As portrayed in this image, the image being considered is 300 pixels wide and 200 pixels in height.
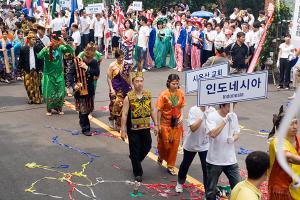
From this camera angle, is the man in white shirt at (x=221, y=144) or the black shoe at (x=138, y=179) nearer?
the man in white shirt at (x=221, y=144)

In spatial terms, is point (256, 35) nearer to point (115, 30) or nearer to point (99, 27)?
point (115, 30)

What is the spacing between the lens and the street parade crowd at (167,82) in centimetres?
560

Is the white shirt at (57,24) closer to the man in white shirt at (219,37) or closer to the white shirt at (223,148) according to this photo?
the man in white shirt at (219,37)

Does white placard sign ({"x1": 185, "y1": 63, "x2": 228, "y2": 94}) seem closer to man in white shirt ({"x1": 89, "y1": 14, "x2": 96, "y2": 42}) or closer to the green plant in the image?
the green plant

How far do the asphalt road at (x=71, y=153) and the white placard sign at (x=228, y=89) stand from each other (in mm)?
1924

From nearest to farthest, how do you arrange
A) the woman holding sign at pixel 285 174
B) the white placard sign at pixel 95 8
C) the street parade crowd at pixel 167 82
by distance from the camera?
the woman holding sign at pixel 285 174 → the street parade crowd at pixel 167 82 → the white placard sign at pixel 95 8

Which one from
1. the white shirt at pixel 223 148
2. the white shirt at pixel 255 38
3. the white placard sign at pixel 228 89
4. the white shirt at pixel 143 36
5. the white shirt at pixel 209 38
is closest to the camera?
the white placard sign at pixel 228 89

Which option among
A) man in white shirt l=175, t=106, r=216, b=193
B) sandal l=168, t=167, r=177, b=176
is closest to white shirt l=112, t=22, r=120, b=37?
sandal l=168, t=167, r=177, b=176

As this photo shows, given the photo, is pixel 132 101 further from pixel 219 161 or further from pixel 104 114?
pixel 104 114

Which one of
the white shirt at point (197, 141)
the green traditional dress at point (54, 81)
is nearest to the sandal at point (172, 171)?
the white shirt at point (197, 141)

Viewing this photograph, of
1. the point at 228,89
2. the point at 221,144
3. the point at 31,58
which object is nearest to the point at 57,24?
the point at 31,58

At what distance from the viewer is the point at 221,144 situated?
5840 mm

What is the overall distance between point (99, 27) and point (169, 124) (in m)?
13.8

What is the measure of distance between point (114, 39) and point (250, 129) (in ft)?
36.9
